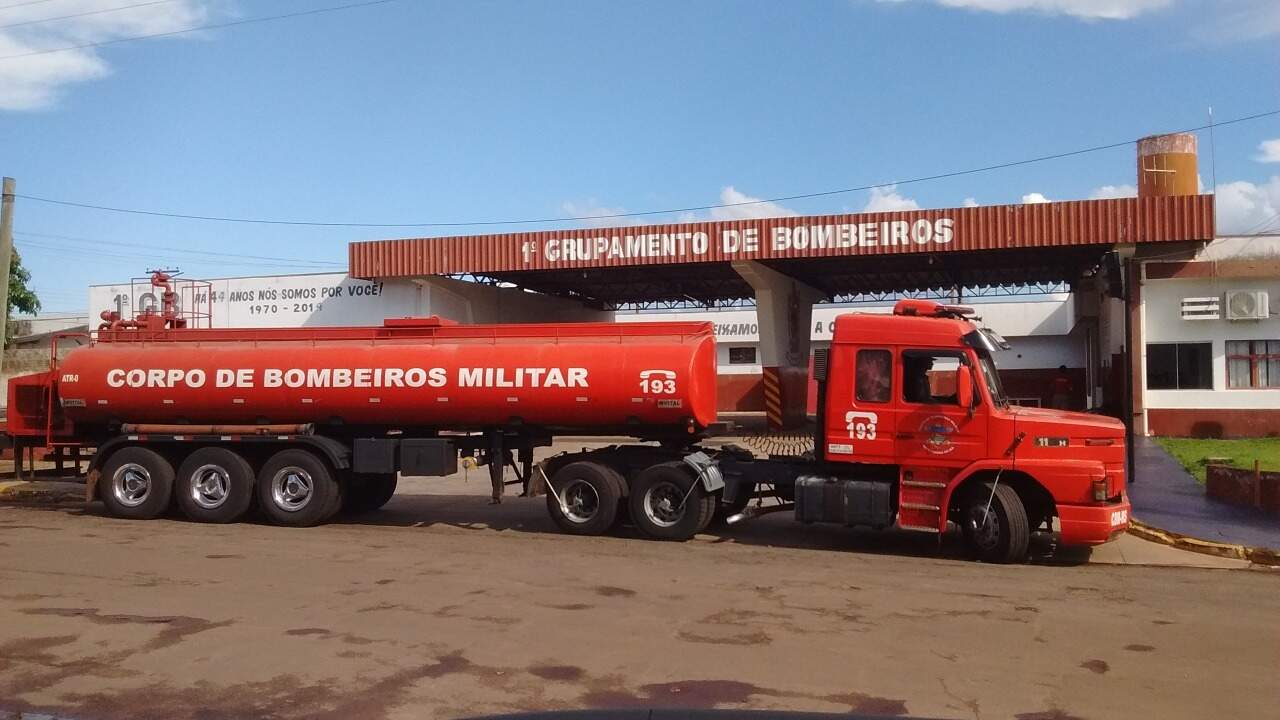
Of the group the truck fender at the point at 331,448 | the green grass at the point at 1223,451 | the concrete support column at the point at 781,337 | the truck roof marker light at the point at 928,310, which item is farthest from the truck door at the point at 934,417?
the concrete support column at the point at 781,337

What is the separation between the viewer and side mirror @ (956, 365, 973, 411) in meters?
11.1

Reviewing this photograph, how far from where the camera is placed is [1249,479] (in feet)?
45.7

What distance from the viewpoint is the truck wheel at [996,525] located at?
1077 centimetres

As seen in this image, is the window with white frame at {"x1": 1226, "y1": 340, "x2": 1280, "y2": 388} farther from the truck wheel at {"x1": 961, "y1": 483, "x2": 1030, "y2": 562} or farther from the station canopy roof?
the truck wheel at {"x1": 961, "y1": 483, "x2": 1030, "y2": 562}

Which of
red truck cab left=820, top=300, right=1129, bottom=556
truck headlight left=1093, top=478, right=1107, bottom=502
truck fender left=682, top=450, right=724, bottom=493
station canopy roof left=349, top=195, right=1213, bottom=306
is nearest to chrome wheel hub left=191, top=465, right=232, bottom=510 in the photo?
truck fender left=682, top=450, right=724, bottom=493

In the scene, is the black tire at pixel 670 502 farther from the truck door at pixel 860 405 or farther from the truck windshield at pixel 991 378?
the truck windshield at pixel 991 378

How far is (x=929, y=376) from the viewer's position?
447 inches

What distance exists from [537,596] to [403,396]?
4786 mm

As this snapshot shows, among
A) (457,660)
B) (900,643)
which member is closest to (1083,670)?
(900,643)

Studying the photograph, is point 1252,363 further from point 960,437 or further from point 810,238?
point 960,437

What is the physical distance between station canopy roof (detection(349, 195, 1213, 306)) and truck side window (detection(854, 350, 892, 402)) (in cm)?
1614

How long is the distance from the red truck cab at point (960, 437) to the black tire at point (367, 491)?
264 inches

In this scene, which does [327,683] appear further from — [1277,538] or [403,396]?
[1277,538]

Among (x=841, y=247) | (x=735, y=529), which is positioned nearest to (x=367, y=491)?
(x=735, y=529)
